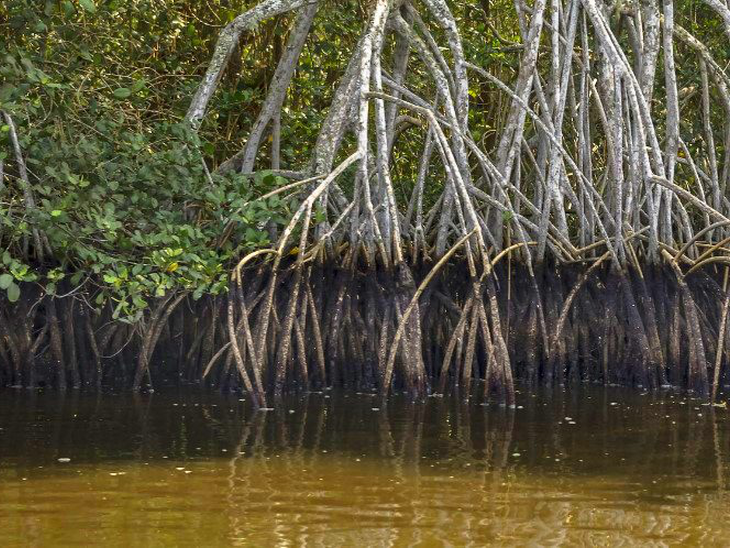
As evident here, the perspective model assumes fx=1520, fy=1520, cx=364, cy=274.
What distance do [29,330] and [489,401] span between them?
266 centimetres

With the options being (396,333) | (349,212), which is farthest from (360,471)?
(349,212)

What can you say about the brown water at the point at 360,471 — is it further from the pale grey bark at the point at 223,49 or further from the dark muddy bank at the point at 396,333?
the pale grey bark at the point at 223,49

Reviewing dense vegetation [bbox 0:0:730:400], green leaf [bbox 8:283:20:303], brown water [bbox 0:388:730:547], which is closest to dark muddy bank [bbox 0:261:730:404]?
dense vegetation [bbox 0:0:730:400]

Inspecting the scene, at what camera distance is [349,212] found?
340 inches

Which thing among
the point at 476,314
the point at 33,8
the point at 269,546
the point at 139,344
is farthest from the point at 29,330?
the point at 269,546

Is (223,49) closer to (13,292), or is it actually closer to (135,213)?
(135,213)

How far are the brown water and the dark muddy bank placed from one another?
0.28 metres

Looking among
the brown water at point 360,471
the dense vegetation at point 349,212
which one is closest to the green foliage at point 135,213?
the dense vegetation at point 349,212

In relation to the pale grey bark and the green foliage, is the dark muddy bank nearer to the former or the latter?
the green foliage

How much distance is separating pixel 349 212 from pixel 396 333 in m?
0.84

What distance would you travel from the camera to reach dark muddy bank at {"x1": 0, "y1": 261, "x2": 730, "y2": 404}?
27.5 ft

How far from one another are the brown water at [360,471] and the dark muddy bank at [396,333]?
0.91ft

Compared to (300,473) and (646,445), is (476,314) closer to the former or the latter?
(646,445)

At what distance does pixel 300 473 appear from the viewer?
6.33 metres
